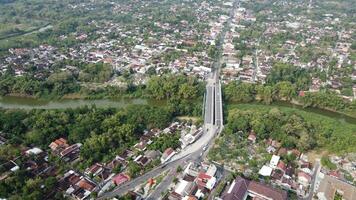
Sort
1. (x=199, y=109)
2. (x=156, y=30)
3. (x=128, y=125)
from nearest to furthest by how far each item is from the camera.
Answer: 1. (x=128, y=125)
2. (x=199, y=109)
3. (x=156, y=30)

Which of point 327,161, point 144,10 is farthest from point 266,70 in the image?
point 144,10

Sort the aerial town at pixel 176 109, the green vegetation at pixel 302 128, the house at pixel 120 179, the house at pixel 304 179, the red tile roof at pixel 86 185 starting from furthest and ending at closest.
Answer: the green vegetation at pixel 302 128, the house at pixel 304 179, the aerial town at pixel 176 109, the house at pixel 120 179, the red tile roof at pixel 86 185

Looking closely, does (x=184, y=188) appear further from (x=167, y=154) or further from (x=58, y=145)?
(x=58, y=145)

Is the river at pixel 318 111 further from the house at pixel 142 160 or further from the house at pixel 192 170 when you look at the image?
the house at pixel 142 160

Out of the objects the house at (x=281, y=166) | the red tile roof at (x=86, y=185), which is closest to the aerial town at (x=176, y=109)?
the red tile roof at (x=86, y=185)

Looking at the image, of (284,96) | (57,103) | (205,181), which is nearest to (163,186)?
(205,181)

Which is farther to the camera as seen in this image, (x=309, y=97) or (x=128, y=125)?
(x=309, y=97)

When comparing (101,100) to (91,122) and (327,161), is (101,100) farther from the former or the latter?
(327,161)
